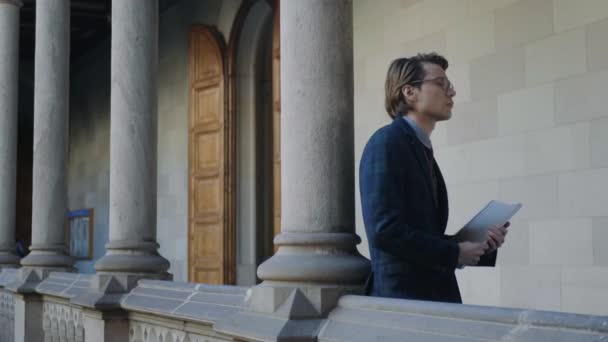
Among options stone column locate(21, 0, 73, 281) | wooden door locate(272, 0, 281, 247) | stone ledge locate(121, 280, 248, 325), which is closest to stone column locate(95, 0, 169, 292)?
stone ledge locate(121, 280, 248, 325)

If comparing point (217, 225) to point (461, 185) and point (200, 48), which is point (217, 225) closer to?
point (200, 48)

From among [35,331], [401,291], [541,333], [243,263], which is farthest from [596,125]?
[243,263]

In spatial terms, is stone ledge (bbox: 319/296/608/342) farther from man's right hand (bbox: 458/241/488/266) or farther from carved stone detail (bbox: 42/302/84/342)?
carved stone detail (bbox: 42/302/84/342)

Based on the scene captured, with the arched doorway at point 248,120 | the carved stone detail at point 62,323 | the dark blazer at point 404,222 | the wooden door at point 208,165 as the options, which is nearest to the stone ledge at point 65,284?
the carved stone detail at point 62,323

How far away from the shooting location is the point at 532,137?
608cm

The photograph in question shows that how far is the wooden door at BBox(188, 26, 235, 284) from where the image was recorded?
1092cm

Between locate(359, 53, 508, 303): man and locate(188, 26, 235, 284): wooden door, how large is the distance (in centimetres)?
785

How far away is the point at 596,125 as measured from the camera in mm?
5590

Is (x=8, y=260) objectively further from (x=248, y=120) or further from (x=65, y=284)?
(x=248, y=120)

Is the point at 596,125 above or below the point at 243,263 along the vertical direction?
above

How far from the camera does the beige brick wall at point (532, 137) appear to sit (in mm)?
5605

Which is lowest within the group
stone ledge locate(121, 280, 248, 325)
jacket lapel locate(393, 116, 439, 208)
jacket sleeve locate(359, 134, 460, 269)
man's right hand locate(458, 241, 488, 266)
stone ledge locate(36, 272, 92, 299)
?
stone ledge locate(36, 272, 92, 299)

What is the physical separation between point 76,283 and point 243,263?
387 cm

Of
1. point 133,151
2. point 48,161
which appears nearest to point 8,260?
point 48,161
